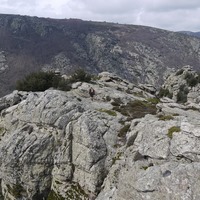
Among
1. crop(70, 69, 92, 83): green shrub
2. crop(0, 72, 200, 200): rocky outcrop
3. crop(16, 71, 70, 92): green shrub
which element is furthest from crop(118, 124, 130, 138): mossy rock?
crop(70, 69, 92, 83): green shrub

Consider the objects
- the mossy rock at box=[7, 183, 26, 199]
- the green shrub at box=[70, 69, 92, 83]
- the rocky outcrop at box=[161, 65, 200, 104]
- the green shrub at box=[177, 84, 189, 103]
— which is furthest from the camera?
the rocky outcrop at box=[161, 65, 200, 104]

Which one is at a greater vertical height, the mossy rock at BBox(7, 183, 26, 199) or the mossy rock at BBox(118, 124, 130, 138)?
the mossy rock at BBox(118, 124, 130, 138)

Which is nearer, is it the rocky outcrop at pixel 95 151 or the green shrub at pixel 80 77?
the rocky outcrop at pixel 95 151

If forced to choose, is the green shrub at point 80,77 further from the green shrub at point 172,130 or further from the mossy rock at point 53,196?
the green shrub at point 172,130

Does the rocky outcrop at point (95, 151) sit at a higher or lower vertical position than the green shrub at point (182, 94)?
higher

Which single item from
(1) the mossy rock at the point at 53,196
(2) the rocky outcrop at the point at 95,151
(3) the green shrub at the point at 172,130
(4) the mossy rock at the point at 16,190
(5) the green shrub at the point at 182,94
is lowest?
(5) the green shrub at the point at 182,94

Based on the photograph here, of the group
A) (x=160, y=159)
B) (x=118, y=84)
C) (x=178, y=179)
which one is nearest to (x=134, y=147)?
(x=160, y=159)

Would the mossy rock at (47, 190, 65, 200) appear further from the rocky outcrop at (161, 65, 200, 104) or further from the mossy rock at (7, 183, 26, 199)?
the rocky outcrop at (161, 65, 200, 104)

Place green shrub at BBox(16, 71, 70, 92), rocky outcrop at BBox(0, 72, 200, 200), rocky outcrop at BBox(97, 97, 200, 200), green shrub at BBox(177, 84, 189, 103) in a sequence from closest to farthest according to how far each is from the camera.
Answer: rocky outcrop at BBox(97, 97, 200, 200) < rocky outcrop at BBox(0, 72, 200, 200) < green shrub at BBox(16, 71, 70, 92) < green shrub at BBox(177, 84, 189, 103)

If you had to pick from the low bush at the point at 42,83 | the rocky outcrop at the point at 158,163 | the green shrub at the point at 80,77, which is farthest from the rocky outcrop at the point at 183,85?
the rocky outcrop at the point at 158,163

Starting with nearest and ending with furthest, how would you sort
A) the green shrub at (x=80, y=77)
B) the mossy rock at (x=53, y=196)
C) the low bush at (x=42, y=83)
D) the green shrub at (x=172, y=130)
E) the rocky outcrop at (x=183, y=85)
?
1. the green shrub at (x=172, y=130)
2. the mossy rock at (x=53, y=196)
3. the low bush at (x=42, y=83)
4. the green shrub at (x=80, y=77)
5. the rocky outcrop at (x=183, y=85)

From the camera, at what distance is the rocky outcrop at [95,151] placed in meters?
16.8

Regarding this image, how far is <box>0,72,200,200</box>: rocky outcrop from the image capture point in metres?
16.8

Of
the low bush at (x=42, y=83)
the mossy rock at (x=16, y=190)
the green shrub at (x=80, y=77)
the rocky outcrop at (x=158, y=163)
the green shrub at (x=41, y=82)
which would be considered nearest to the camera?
the rocky outcrop at (x=158, y=163)
